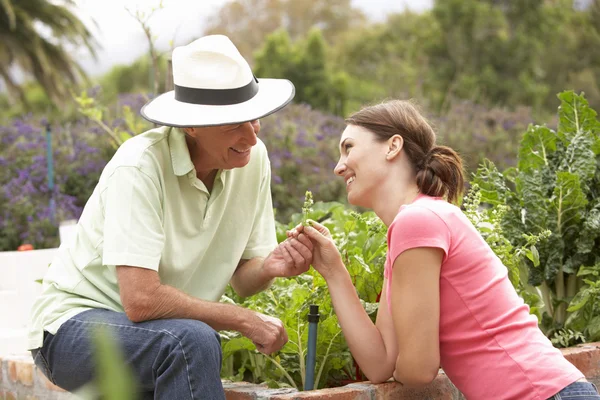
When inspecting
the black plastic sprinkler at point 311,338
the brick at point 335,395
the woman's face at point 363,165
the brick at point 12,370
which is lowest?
the brick at point 12,370

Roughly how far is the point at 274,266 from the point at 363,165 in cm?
53

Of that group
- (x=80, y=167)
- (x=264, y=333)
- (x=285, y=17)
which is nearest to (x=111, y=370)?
(x=264, y=333)

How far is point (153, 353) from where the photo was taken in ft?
7.48

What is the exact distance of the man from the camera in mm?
2307

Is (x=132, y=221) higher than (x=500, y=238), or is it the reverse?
(x=132, y=221)

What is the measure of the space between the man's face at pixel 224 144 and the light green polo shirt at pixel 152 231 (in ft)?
0.21

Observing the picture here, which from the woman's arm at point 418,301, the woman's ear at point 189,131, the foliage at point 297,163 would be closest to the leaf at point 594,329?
the woman's arm at point 418,301

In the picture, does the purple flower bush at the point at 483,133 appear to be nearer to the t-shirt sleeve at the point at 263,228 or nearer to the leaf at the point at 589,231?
the leaf at the point at 589,231

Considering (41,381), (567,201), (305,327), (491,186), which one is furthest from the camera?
(491,186)

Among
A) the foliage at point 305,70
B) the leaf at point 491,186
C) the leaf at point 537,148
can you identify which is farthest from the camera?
the foliage at point 305,70

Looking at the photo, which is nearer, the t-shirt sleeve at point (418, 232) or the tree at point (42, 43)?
the t-shirt sleeve at point (418, 232)

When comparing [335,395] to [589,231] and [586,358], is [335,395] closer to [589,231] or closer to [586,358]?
[586,358]

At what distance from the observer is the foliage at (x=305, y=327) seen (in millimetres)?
2896

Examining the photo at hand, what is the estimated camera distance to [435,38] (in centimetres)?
2428
